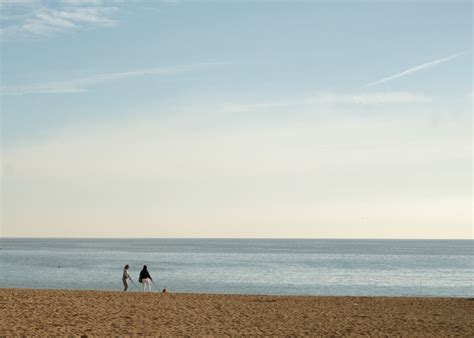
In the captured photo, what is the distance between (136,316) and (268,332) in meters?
4.88

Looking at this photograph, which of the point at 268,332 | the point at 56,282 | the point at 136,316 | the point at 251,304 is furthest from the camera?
the point at 56,282

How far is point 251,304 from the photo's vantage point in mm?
23281

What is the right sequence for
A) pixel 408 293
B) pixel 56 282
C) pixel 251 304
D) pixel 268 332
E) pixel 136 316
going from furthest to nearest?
1. pixel 56 282
2. pixel 408 293
3. pixel 251 304
4. pixel 136 316
5. pixel 268 332

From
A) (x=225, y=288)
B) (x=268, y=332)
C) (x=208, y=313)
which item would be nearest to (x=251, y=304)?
(x=208, y=313)

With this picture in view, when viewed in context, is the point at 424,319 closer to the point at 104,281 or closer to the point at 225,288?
the point at 225,288

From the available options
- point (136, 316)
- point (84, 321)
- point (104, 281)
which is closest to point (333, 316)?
point (136, 316)

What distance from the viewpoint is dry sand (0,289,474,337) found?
654 inches

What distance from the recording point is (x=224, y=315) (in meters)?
19.7

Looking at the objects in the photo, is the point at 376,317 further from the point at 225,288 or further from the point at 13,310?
the point at 225,288

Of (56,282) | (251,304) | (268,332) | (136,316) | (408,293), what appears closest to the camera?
(268,332)

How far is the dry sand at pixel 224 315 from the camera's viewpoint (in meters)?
16.6

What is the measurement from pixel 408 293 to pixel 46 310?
35566 millimetres

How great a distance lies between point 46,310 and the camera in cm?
1964

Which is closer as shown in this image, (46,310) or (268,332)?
→ (268,332)
